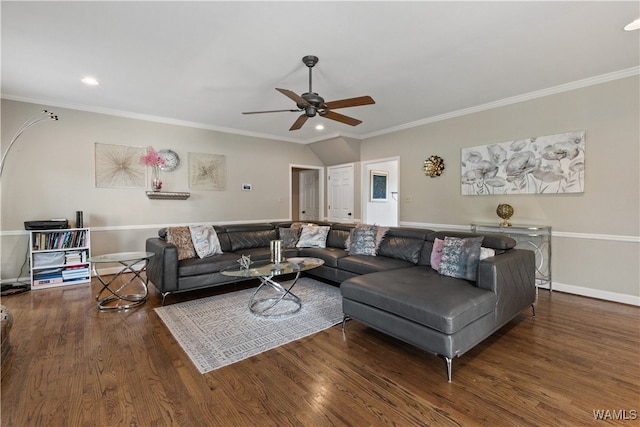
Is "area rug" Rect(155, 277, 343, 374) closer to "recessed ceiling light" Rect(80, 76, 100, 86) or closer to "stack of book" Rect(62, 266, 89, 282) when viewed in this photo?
"stack of book" Rect(62, 266, 89, 282)

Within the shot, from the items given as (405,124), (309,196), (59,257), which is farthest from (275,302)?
(309,196)

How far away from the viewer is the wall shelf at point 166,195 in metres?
5.05

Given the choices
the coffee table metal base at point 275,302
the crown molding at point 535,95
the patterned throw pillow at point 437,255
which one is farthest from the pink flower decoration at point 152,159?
the patterned throw pillow at point 437,255

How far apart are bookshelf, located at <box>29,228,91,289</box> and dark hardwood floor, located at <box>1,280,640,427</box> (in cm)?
Result: 150

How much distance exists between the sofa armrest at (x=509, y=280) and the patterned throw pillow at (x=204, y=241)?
3.29 metres

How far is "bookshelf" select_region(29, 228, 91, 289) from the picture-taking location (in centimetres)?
402

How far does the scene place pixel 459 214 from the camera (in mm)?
4898

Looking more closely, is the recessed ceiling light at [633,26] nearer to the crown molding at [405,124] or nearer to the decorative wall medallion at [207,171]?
the crown molding at [405,124]

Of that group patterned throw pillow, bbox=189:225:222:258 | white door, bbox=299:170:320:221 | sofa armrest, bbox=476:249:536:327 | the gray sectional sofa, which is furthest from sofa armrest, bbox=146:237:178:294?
white door, bbox=299:170:320:221

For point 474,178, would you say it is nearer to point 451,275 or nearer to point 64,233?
point 451,275

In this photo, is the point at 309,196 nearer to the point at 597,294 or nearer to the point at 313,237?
the point at 313,237

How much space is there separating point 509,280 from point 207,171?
517 cm

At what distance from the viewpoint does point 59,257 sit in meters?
4.18

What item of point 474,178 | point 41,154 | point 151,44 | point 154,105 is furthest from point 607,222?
point 41,154
